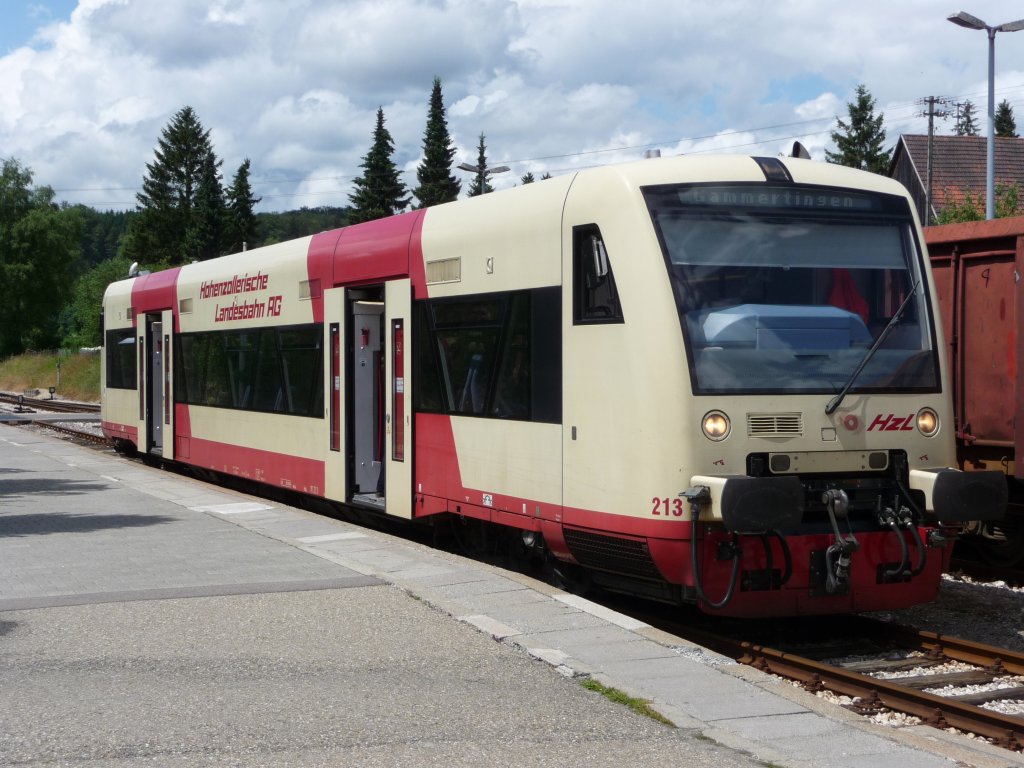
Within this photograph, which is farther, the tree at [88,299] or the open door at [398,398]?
the tree at [88,299]

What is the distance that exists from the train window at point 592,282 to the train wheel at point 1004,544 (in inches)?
202

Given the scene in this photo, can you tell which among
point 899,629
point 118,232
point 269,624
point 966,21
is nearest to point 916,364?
point 899,629

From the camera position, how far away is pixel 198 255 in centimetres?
9450

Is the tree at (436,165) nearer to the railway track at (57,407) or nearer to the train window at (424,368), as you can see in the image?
the railway track at (57,407)

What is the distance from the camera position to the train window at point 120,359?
22.6 meters

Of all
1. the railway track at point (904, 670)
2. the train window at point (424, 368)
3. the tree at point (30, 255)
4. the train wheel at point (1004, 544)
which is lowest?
the railway track at point (904, 670)

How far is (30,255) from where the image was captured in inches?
3605

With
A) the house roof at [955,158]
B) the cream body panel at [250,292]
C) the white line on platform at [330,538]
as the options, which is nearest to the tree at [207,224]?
the house roof at [955,158]

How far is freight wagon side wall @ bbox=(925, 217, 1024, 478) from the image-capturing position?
11070 mm

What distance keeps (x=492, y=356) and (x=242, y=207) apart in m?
93.9

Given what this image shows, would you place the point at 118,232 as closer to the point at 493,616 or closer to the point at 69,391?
the point at 69,391

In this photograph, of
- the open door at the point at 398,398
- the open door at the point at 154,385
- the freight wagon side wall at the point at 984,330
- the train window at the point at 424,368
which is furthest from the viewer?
the open door at the point at 154,385

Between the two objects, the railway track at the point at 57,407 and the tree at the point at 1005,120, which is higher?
the tree at the point at 1005,120

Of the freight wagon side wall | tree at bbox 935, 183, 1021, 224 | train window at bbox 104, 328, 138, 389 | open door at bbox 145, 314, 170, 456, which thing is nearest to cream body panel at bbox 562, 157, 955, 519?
the freight wagon side wall
